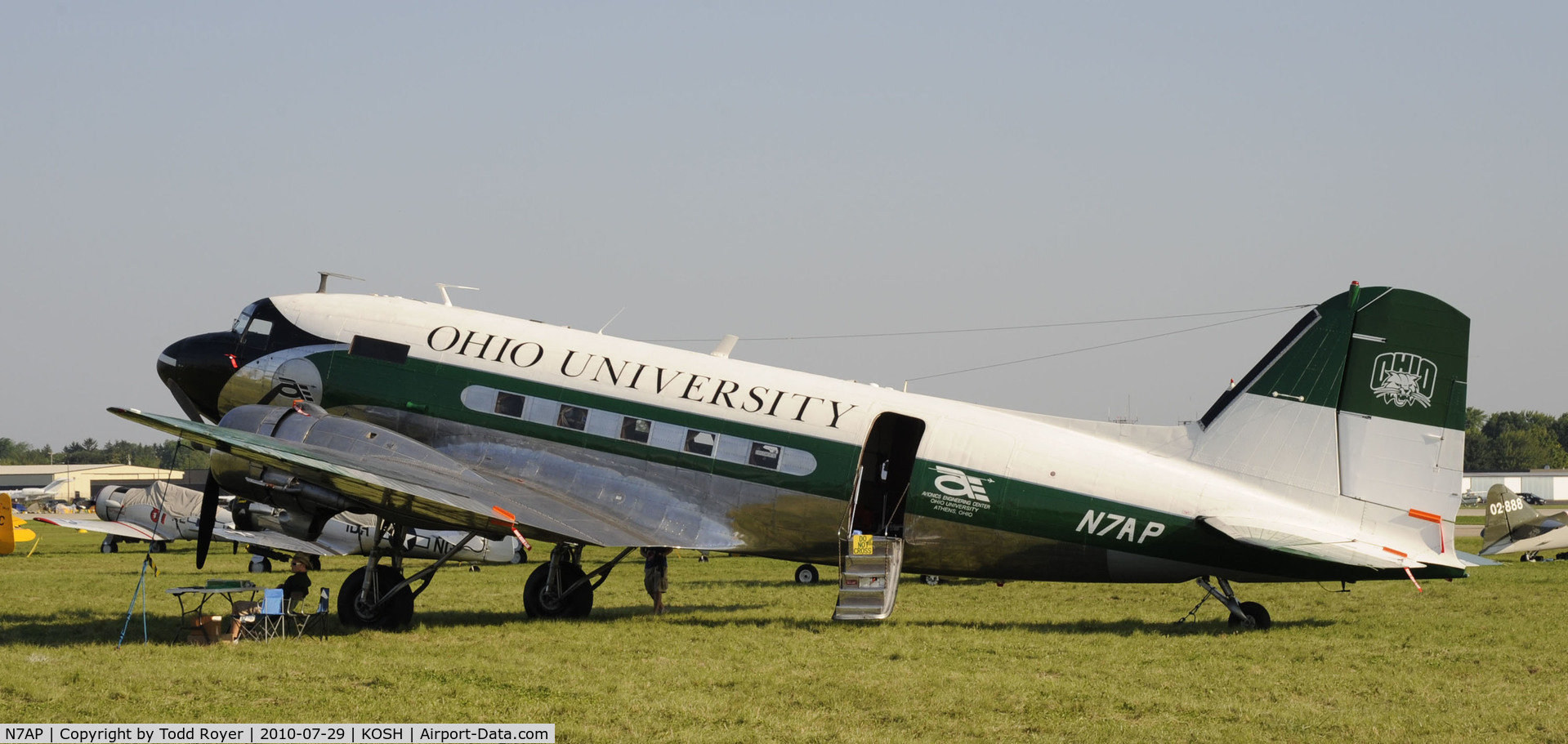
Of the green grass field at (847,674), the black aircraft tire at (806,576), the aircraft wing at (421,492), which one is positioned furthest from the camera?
the black aircraft tire at (806,576)

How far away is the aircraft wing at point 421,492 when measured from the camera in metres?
14.2

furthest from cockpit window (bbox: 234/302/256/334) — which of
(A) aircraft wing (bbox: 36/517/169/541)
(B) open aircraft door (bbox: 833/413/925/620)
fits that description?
(A) aircraft wing (bbox: 36/517/169/541)

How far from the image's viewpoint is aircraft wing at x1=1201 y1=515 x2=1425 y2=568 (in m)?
14.8

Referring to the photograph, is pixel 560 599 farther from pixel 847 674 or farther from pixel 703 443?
pixel 847 674

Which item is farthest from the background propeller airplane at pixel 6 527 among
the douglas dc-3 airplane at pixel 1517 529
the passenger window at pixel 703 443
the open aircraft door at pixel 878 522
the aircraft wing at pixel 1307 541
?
the douglas dc-3 airplane at pixel 1517 529

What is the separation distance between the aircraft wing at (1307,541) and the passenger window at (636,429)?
7.47 m

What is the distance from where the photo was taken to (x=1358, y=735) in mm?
10062

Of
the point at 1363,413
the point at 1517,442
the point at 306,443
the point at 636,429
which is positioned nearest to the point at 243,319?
the point at 306,443

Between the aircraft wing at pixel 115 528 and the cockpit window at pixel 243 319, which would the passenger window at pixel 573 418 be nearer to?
the cockpit window at pixel 243 319

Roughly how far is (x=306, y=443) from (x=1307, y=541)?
12762 mm

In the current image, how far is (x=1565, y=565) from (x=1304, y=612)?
1582cm

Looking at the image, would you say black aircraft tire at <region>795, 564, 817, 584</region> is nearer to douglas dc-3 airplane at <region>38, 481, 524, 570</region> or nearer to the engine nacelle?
douglas dc-3 airplane at <region>38, 481, 524, 570</region>

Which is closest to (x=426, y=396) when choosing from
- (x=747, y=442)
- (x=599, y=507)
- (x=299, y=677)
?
(x=599, y=507)

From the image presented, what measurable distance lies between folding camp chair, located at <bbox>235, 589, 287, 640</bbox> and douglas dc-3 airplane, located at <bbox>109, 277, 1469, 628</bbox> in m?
1.01
